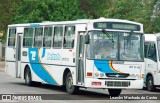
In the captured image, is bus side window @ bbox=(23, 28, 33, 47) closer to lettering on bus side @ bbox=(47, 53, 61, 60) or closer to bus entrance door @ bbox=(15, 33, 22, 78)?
bus entrance door @ bbox=(15, 33, 22, 78)

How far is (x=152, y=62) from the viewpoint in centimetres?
2767

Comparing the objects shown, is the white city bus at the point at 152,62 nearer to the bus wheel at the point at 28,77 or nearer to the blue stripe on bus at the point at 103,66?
the bus wheel at the point at 28,77

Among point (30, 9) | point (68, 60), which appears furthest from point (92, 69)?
point (30, 9)

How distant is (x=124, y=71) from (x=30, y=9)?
1156 inches

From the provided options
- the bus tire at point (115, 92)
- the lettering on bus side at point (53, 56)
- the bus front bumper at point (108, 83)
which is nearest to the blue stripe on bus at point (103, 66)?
the bus front bumper at point (108, 83)

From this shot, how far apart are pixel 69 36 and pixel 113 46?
263 centimetres

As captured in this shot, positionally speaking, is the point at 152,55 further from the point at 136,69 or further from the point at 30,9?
the point at 30,9

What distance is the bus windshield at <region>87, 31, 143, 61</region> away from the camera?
21234 mm

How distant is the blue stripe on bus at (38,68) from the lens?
25.4 metres

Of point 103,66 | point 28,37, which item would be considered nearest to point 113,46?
point 103,66

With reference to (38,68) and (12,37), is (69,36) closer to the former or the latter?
(38,68)

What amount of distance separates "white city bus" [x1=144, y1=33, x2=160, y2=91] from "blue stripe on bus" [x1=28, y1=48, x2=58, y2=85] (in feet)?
17.9

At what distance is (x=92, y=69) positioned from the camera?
21078 mm

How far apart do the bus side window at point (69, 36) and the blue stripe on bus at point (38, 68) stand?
6.85ft
